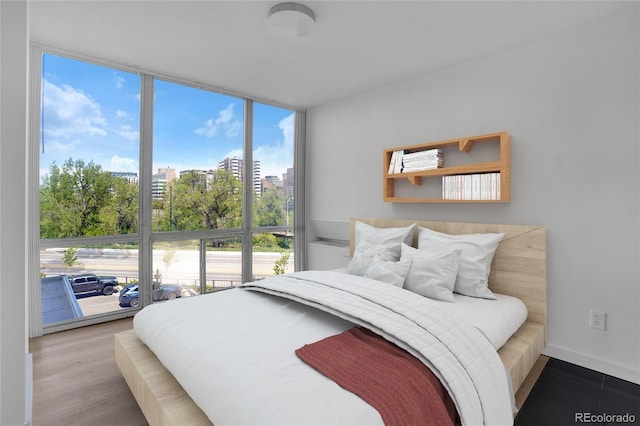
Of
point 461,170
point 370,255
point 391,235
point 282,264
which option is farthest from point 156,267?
point 461,170

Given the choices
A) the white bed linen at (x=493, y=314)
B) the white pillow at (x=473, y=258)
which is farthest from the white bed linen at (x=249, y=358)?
the white pillow at (x=473, y=258)

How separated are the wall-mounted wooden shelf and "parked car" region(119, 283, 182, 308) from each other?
8.05 ft

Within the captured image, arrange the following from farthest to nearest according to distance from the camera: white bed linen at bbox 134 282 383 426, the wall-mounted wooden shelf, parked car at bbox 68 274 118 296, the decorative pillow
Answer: parked car at bbox 68 274 118 296 → the wall-mounted wooden shelf → the decorative pillow → white bed linen at bbox 134 282 383 426

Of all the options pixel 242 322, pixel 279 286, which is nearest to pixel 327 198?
pixel 279 286

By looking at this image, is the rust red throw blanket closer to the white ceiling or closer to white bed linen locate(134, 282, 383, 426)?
white bed linen locate(134, 282, 383, 426)

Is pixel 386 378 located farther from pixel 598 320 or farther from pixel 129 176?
pixel 129 176

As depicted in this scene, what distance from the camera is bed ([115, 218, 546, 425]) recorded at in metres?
1.23

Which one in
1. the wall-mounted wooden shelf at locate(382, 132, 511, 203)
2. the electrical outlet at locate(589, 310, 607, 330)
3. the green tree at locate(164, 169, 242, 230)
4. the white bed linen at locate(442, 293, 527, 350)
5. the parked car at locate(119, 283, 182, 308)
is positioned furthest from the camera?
the green tree at locate(164, 169, 242, 230)

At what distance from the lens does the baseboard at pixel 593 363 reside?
216 centimetres

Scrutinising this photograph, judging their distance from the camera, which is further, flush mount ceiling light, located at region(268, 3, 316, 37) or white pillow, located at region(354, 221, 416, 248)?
white pillow, located at region(354, 221, 416, 248)

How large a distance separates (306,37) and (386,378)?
243 centimetres

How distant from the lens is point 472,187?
2.80m

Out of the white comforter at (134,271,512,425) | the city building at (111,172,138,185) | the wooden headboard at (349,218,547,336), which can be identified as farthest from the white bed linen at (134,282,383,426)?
the city building at (111,172,138,185)

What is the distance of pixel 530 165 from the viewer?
2.60 metres
